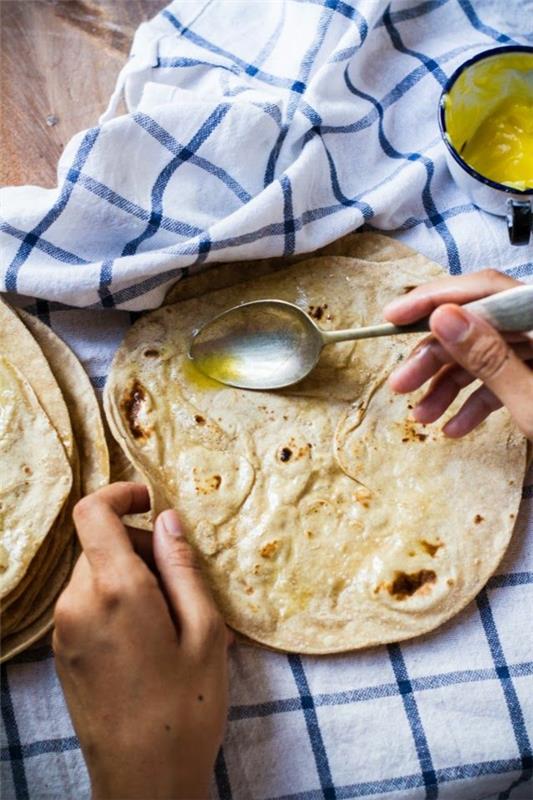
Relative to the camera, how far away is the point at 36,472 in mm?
1656

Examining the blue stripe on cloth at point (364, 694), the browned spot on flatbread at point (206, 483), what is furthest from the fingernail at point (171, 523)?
the blue stripe on cloth at point (364, 694)

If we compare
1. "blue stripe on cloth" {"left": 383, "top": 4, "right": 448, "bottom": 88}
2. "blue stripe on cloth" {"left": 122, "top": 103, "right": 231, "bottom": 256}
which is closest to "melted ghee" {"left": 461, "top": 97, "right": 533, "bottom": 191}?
"blue stripe on cloth" {"left": 383, "top": 4, "right": 448, "bottom": 88}

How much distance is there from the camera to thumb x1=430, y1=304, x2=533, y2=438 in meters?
1.51

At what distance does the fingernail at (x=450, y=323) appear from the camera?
1.50m

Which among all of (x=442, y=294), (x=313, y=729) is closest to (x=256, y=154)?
(x=442, y=294)

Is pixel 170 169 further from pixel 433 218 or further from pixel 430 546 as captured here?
pixel 430 546

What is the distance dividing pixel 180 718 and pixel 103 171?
103 centimetres

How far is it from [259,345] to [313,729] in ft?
2.37

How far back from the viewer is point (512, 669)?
5.69 ft

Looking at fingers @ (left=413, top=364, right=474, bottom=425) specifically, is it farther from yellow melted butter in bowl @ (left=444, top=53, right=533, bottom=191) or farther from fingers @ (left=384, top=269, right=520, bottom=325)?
yellow melted butter in bowl @ (left=444, top=53, right=533, bottom=191)

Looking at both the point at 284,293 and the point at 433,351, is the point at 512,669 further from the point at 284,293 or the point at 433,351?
the point at 284,293

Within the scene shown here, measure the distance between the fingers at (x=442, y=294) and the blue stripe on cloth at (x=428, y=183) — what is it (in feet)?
0.78

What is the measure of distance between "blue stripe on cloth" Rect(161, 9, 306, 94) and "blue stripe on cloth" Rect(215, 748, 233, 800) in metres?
1.36

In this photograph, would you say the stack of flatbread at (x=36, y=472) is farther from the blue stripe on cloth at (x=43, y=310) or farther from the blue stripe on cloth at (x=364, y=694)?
the blue stripe on cloth at (x=364, y=694)
